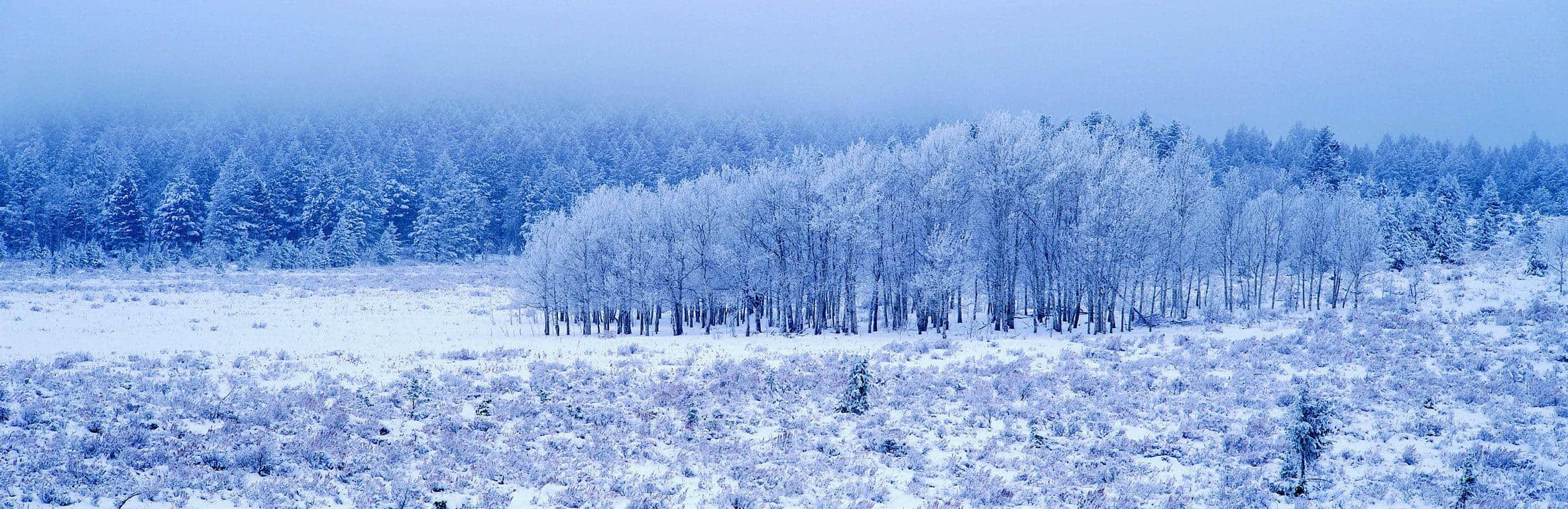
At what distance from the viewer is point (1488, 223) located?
66.6m

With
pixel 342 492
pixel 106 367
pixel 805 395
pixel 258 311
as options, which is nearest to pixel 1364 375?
pixel 805 395

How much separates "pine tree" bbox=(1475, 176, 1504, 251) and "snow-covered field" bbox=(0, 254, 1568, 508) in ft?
162

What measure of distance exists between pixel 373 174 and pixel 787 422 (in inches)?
3649

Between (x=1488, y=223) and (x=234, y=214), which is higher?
(x=234, y=214)

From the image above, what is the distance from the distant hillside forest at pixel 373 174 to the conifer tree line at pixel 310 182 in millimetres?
266

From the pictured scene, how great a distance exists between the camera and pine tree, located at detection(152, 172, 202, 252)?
254 feet

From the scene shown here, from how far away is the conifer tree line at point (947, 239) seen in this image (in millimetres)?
35969

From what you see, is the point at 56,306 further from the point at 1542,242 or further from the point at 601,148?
the point at 601,148

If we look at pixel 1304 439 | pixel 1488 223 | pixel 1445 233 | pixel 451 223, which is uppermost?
pixel 451 223

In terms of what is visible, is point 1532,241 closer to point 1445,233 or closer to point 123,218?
point 1445,233

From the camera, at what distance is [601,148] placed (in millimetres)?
126000

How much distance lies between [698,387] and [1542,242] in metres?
55.0

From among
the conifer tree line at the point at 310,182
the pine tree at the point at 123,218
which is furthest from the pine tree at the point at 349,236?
the pine tree at the point at 123,218

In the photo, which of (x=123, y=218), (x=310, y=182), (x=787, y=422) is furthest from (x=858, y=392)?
(x=123, y=218)
